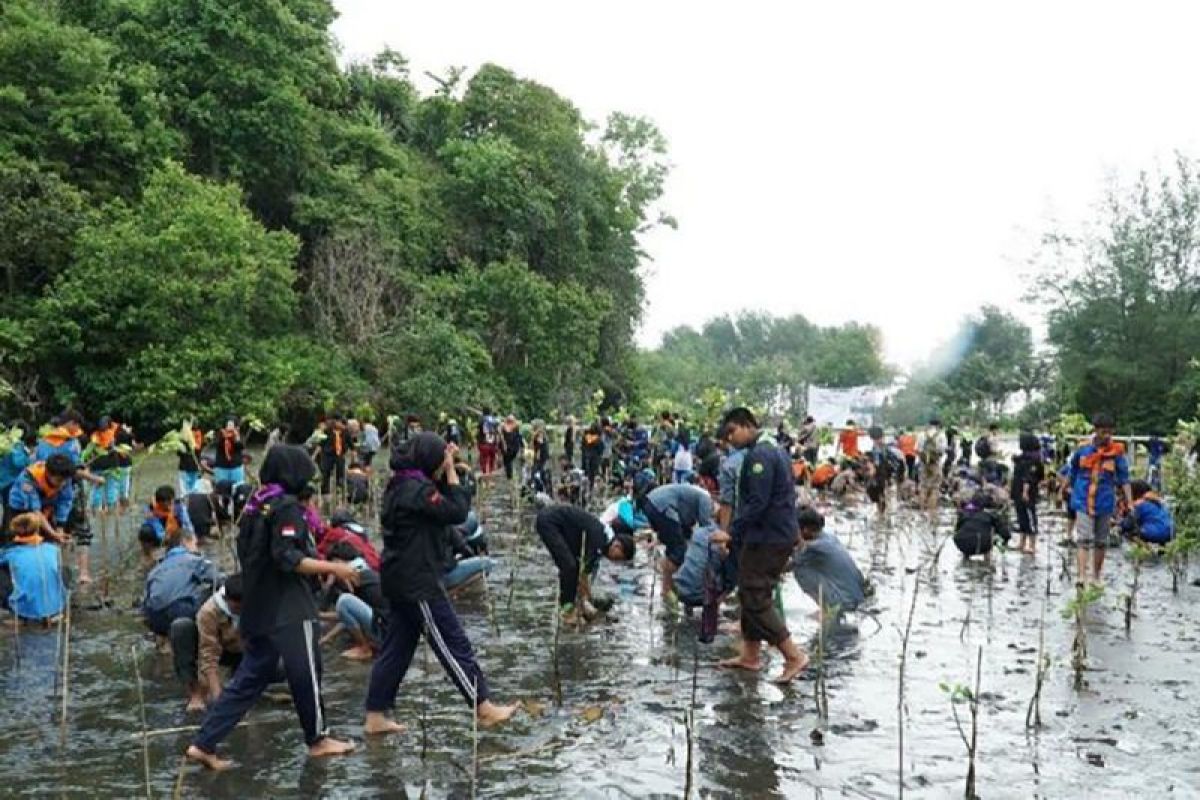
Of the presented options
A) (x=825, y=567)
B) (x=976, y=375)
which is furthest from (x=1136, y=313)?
(x=825, y=567)

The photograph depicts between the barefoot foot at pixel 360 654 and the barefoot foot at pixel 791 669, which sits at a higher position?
the barefoot foot at pixel 791 669

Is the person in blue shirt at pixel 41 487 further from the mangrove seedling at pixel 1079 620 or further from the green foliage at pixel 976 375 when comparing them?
the green foliage at pixel 976 375

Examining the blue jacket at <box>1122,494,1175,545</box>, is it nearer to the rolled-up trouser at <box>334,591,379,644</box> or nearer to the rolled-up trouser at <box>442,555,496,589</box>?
the rolled-up trouser at <box>442,555,496,589</box>

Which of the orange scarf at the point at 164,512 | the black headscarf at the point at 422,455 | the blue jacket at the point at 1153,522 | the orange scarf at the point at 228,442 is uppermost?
the black headscarf at the point at 422,455

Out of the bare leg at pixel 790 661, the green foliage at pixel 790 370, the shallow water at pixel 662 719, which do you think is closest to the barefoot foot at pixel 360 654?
the shallow water at pixel 662 719

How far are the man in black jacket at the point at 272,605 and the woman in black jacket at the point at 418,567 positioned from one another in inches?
19.7

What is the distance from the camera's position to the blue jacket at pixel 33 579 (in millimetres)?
9016

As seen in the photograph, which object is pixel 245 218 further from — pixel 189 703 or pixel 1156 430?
pixel 1156 430

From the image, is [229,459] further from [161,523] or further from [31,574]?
[31,574]

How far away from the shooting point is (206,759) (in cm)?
580

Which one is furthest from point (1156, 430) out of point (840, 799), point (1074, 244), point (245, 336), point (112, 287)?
point (840, 799)

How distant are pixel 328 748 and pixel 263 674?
651mm

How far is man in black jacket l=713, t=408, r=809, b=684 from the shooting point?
25.2ft

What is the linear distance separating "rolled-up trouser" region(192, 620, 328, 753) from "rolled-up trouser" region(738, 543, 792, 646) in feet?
10.7
